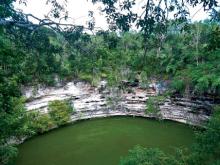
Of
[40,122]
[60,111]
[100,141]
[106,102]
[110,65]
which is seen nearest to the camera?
[100,141]

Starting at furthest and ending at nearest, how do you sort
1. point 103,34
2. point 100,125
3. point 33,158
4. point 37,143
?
point 100,125, point 37,143, point 33,158, point 103,34

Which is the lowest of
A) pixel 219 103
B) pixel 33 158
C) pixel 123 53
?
pixel 33 158

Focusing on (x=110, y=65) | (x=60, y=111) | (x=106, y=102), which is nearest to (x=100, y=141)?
(x=60, y=111)

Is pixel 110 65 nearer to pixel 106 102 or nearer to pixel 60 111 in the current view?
pixel 106 102

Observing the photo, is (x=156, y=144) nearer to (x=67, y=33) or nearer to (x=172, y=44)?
(x=172, y=44)

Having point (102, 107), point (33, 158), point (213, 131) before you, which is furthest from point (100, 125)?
point (213, 131)

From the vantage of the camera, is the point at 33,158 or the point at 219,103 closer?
the point at 33,158
